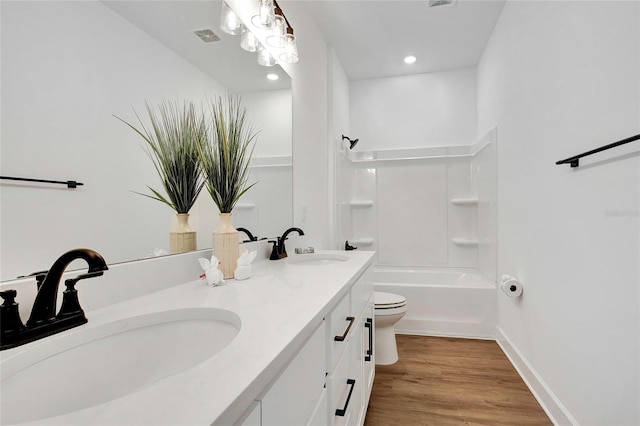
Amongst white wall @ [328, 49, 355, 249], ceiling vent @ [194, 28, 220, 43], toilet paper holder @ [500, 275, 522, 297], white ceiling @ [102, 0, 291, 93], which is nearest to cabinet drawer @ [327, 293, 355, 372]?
white ceiling @ [102, 0, 291, 93]

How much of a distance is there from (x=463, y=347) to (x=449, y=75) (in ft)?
9.50

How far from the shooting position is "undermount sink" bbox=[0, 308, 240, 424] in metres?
0.52

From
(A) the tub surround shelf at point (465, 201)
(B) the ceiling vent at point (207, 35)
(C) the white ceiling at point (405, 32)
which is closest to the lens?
(B) the ceiling vent at point (207, 35)

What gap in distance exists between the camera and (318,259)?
6.37ft

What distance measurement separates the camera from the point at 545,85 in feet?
6.01

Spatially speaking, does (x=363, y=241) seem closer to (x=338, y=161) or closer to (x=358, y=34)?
(x=338, y=161)

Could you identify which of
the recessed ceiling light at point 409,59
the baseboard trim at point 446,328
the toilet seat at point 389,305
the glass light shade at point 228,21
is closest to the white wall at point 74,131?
the glass light shade at point 228,21

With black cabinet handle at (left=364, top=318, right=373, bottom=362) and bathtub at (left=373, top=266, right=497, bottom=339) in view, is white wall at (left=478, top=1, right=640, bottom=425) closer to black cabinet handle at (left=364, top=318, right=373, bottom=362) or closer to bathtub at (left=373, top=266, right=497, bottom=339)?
bathtub at (left=373, top=266, right=497, bottom=339)

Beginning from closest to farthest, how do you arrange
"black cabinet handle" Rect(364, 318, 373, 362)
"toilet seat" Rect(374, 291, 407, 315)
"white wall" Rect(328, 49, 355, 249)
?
"black cabinet handle" Rect(364, 318, 373, 362), "toilet seat" Rect(374, 291, 407, 315), "white wall" Rect(328, 49, 355, 249)

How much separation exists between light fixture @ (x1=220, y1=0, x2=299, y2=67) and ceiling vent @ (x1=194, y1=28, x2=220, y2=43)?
8 centimetres

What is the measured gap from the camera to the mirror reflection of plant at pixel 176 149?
0.98 meters

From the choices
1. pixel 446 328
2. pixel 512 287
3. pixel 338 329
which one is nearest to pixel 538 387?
pixel 512 287

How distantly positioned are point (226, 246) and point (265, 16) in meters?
1.11

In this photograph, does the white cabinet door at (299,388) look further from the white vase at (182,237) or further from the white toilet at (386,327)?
the white toilet at (386,327)
